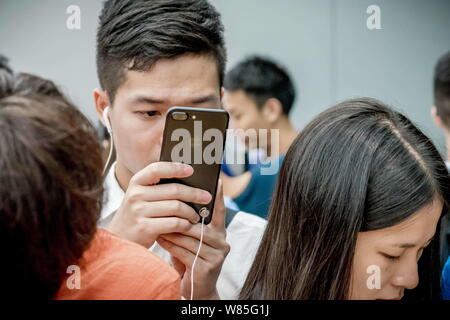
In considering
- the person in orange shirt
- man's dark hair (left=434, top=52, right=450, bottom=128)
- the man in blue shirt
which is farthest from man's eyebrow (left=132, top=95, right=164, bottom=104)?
the man in blue shirt

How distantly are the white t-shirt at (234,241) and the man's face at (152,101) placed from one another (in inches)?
4.5

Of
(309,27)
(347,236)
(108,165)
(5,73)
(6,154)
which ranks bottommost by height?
(347,236)

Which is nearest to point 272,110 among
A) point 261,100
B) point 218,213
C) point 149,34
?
point 261,100

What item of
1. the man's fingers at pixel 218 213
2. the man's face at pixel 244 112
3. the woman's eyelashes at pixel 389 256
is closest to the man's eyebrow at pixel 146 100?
the man's fingers at pixel 218 213

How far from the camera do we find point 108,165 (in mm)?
1529

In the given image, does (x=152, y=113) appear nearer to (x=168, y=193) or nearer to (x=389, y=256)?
(x=168, y=193)

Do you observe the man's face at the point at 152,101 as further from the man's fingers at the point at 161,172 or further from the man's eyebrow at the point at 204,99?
the man's fingers at the point at 161,172

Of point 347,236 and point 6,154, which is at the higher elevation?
point 6,154

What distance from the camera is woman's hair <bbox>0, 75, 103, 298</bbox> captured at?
0.74 m

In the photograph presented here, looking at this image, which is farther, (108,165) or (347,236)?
(108,165)
